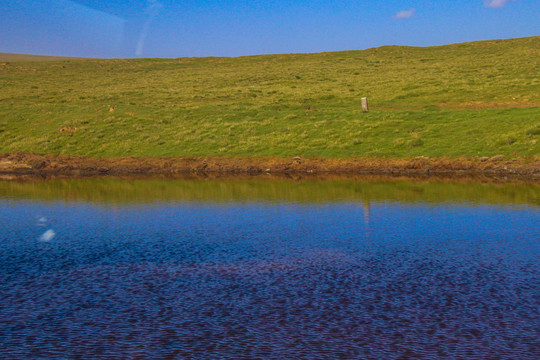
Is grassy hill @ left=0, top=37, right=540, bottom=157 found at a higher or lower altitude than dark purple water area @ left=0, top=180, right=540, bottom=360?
higher

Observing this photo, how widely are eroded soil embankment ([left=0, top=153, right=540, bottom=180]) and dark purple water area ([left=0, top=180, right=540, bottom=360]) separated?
15.4 m

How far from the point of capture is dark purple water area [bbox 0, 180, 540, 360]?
10.5m

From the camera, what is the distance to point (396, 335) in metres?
10.8

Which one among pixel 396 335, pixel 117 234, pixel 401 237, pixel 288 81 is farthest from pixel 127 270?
pixel 288 81

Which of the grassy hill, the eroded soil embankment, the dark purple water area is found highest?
the grassy hill

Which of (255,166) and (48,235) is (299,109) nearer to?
(255,166)

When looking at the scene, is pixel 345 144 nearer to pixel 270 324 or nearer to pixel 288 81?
pixel 270 324

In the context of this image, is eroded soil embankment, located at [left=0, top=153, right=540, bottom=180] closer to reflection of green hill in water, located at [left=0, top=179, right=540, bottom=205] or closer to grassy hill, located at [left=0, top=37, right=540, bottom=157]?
grassy hill, located at [left=0, top=37, right=540, bottom=157]

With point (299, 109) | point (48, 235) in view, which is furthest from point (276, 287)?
point (299, 109)

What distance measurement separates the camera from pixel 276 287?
45.9 ft

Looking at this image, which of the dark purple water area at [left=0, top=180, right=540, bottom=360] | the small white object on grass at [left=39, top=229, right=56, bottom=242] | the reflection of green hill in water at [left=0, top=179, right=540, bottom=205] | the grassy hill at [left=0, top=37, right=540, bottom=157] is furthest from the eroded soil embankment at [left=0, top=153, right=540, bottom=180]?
the small white object on grass at [left=39, top=229, right=56, bottom=242]

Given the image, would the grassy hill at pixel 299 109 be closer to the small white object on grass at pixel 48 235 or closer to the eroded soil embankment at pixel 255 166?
the eroded soil embankment at pixel 255 166

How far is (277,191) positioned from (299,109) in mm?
32334

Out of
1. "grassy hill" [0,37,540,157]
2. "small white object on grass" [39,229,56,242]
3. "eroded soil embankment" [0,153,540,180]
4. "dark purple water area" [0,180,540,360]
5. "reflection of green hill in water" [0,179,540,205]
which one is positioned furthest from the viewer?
"grassy hill" [0,37,540,157]
